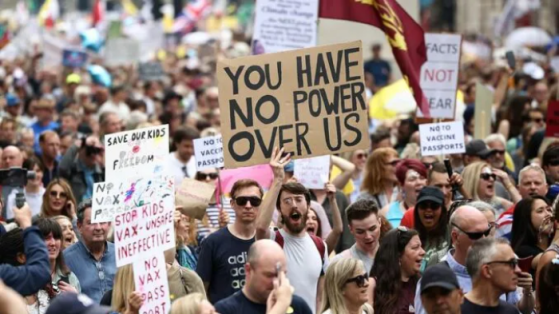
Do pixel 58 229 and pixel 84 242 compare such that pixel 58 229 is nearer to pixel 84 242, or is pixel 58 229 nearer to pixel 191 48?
pixel 84 242

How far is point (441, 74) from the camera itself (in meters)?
15.0

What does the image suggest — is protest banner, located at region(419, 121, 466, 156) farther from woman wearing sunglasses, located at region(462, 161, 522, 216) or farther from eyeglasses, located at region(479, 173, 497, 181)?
eyeglasses, located at region(479, 173, 497, 181)

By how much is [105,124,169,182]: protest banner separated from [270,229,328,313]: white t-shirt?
0.95 meters

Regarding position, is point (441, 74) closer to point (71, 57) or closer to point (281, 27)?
point (281, 27)

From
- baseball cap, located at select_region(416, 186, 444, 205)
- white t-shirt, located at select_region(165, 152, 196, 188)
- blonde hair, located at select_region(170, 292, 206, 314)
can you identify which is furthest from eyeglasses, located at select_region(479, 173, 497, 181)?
blonde hair, located at select_region(170, 292, 206, 314)

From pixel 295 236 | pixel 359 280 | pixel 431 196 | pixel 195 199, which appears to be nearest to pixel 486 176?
pixel 431 196

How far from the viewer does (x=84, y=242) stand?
10156 millimetres

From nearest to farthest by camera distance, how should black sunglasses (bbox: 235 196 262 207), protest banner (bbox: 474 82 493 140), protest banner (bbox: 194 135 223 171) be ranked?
black sunglasses (bbox: 235 196 262 207)
protest banner (bbox: 194 135 223 171)
protest banner (bbox: 474 82 493 140)

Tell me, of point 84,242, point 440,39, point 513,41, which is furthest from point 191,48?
point 84,242

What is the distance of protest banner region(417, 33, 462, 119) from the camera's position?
14648mm

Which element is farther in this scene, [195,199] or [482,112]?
A: [482,112]

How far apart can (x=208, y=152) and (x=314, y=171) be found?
1127 millimetres

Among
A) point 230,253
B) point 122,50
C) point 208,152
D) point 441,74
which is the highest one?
point 122,50

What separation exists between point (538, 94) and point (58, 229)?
12.8 m
